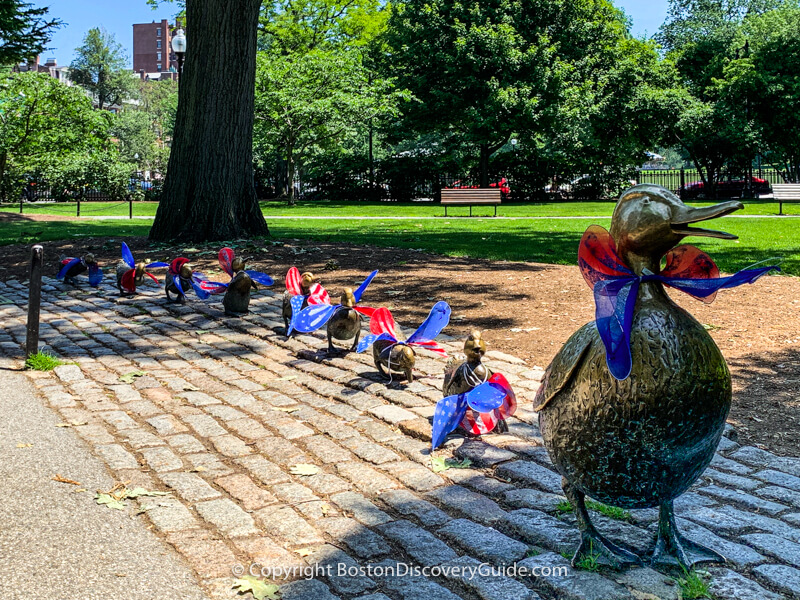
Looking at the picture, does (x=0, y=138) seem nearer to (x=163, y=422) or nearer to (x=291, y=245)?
(x=291, y=245)

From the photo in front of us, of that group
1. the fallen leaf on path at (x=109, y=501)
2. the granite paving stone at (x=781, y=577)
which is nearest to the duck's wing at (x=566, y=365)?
the granite paving stone at (x=781, y=577)

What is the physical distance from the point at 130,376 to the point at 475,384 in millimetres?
3297

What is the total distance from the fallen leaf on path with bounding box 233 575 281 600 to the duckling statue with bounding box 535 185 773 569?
50.8 inches

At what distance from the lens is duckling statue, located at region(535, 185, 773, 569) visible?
2.76m

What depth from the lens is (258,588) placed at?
10.6 ft

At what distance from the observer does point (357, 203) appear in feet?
106

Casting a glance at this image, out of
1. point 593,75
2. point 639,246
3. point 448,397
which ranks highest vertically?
point 593,75

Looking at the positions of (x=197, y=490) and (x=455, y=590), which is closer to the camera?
(x=455, y=590)

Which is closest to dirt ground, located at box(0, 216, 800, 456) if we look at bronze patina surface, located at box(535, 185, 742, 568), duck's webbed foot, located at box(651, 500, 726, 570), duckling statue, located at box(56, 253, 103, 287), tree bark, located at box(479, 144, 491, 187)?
duckling statue, located at box(56, 253, 103, 287)

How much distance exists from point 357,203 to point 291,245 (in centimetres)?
2007

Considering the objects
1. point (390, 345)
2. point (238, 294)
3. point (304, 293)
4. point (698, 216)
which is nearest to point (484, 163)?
point (238, 294)

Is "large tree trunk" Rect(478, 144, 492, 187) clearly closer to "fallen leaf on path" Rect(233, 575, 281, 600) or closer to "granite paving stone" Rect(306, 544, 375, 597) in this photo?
"granite paving stone" Rect(306, 544, 375, 597)

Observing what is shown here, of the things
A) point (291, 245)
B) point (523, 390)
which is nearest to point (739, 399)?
point (523, 390)

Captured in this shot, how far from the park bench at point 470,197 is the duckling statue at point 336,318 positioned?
18.1m
